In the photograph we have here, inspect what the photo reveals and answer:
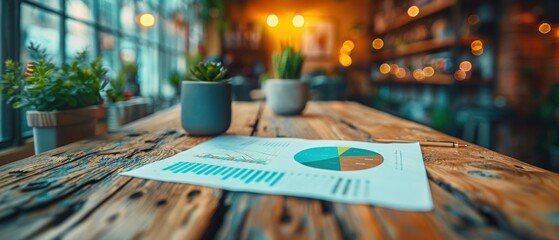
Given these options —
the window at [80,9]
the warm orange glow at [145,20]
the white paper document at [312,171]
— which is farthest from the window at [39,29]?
the warm orange glow at [145,20]

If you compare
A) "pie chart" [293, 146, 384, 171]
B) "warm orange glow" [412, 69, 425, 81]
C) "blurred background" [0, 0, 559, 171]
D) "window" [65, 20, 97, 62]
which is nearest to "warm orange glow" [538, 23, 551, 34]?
"blurred background" [0, 0, 559, 171]

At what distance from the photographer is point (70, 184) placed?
0.47m

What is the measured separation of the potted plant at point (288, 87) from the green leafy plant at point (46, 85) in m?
0.71

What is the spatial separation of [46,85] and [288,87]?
0.86 metres

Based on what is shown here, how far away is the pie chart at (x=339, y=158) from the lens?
57 centimetres

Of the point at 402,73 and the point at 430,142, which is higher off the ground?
the point at 402,73

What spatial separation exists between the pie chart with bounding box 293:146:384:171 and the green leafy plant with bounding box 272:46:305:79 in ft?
2.59

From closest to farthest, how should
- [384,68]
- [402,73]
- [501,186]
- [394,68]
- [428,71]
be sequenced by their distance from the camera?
[501,186] < [428,71] < [402,73] < [394,68] < [384,68]

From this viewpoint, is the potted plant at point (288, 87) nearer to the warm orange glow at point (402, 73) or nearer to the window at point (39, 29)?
the window at point (39, 29)

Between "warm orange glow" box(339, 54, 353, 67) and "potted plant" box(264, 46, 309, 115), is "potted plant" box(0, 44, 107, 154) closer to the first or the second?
"potted plant" box(264, 46, 309, 115)

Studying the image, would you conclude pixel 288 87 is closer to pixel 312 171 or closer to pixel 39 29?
pixel 312 171

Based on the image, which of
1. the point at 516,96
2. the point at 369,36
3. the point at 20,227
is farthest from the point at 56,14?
the point at 369,36

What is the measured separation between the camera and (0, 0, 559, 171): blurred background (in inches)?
70.4

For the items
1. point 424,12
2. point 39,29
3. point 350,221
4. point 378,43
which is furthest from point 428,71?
point 350,221
